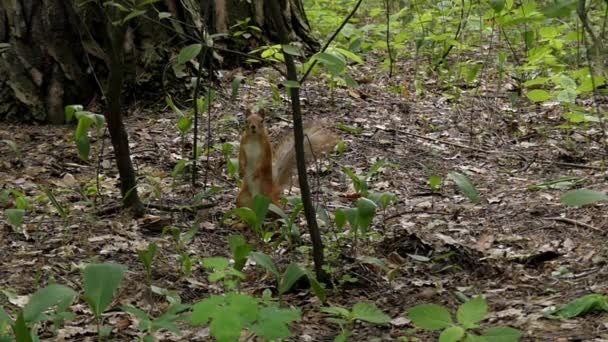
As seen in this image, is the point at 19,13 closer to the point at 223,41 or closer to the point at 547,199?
the point at 223,41

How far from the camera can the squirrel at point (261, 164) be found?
15.2ft

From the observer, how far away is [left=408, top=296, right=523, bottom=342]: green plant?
2482 millimetres

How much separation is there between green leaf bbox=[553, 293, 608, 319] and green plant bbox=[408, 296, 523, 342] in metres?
0.57

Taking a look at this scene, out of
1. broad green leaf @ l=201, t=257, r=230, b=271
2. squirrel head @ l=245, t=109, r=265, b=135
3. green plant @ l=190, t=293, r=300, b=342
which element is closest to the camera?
green plant @ l=190, t=293, r=300, b=342

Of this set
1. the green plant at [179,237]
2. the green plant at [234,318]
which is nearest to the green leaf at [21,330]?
the green plant at [234,318]

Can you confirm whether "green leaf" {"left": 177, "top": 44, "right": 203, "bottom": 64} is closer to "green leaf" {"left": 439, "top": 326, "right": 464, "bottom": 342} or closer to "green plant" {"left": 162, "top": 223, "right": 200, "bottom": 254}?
"green plant" {"left": 162, "top": 223, "right": 200, "bottom": 254}

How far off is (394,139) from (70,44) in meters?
2.55

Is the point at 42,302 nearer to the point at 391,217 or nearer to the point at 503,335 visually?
the point at 503,335

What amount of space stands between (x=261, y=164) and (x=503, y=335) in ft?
7.97

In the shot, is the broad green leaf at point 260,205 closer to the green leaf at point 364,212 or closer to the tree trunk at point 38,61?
the green leaf at point 364,212

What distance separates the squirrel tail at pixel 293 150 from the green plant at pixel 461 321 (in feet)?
5.82

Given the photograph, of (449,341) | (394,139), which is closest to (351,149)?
(394,139)

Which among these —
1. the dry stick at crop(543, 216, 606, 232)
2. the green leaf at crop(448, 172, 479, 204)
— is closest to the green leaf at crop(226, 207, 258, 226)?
the green leaf at crop(448, 172, 479, 204)

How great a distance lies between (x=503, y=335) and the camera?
8.16 ft
